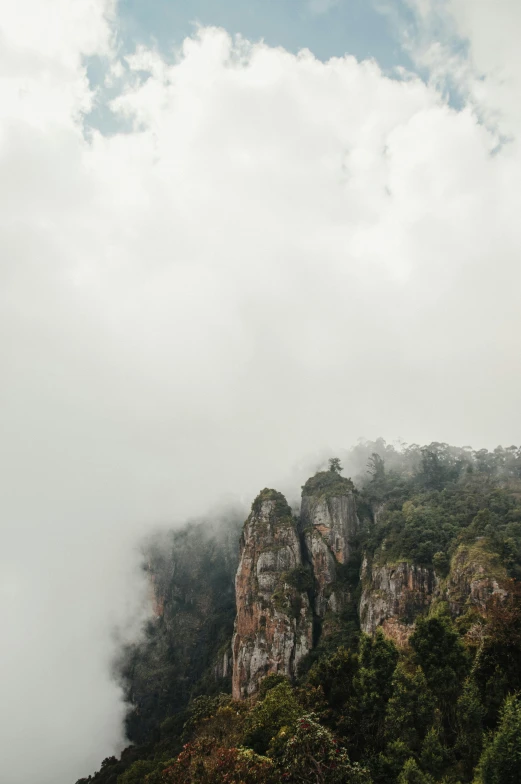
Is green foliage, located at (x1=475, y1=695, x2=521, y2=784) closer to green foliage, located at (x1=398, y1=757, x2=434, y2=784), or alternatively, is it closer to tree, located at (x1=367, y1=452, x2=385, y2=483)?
green foliage, located at (x1=398, y1=757, x2=434, y2=784)

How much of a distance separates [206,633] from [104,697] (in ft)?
102

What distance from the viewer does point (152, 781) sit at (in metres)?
46.8

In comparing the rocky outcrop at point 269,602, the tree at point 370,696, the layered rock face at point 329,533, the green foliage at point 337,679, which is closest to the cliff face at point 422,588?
the layered rock face at point 329,533

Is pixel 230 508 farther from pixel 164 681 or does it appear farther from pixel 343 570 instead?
pixel 343 570

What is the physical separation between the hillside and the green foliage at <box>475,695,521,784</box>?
10 centimetres

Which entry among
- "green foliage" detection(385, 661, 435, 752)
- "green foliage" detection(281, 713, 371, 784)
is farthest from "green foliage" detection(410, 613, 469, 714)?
"green foliage" detection(281, 713, 371, 784)

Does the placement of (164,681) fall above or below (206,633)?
below

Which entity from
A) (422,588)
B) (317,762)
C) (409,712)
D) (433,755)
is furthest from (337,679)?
(422,588)

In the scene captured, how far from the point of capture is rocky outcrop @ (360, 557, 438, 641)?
74.1 m

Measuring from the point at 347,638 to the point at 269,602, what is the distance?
662 inches

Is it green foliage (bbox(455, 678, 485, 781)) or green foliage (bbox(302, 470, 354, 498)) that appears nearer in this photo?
green foliage (bbox(455, 678, 485, 781))

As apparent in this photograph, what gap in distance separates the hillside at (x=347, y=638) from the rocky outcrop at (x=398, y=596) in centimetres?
23

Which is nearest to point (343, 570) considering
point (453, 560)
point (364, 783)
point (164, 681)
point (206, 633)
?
point (453, 560)

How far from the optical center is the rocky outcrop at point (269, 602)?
86.6 meters
